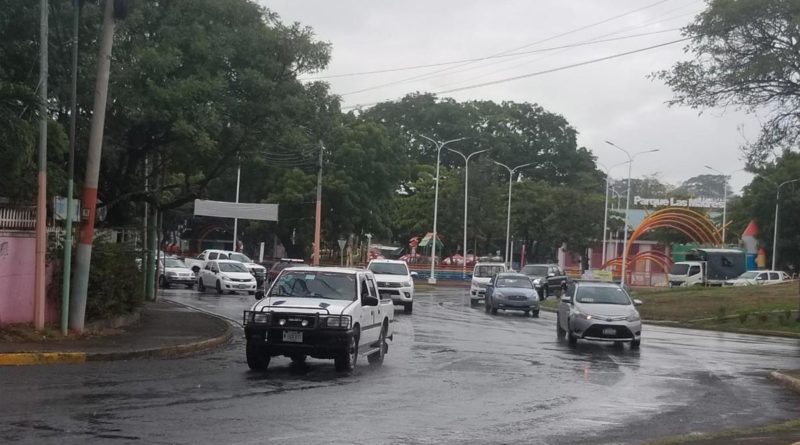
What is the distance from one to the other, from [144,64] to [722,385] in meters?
13.6

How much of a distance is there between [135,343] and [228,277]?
25510mm

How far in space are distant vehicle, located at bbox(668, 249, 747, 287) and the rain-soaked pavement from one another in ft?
140

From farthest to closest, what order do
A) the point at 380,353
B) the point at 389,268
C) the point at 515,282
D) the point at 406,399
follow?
the point at 515,282, the point at 389,268, the point at 380,353, the point at 406,399

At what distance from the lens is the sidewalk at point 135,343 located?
15609 mm

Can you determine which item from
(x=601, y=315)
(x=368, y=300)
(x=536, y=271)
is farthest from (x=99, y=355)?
(x=536, y=271)

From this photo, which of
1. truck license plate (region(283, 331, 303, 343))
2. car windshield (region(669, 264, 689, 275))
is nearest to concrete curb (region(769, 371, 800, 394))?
truck license plate (region(283, 331, 303, 343))

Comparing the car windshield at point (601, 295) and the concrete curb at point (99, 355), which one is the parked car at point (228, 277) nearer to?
the car windshield at point (601, 295)

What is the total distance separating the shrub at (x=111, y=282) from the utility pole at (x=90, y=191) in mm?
1336

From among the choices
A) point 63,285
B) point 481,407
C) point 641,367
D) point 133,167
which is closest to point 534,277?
point 133,167

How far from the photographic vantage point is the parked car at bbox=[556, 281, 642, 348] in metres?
22.5

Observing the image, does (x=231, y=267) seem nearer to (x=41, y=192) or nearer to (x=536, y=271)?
(x=536, y=271)

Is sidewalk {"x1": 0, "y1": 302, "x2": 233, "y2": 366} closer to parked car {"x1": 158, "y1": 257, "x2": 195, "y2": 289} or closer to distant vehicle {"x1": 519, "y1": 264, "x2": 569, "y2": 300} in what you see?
parked car {"x1": 158, "y1": 257, "x2": 195, "y2": 289}

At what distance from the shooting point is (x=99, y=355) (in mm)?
16203

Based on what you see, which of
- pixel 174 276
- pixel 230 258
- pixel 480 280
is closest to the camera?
pixel 480 280
